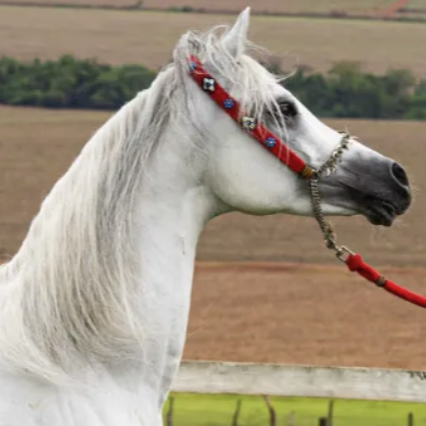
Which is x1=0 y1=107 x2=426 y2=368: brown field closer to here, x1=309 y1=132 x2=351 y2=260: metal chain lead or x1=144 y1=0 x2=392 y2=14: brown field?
x1=309 y1=132 x2=351 y2=260: metal chain lead

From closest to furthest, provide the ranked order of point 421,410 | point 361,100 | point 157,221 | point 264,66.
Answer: point 157,221
point 264,66
point 421,410
point 361,100

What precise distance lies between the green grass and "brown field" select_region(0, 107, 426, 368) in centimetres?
63

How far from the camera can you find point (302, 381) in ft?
17.4

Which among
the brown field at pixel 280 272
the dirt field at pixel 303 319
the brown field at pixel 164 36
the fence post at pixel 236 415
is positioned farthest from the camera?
the brown field at pixel 164 36

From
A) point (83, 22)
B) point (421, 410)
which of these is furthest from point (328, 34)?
point (421, 410)

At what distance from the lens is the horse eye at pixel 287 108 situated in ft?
9.91

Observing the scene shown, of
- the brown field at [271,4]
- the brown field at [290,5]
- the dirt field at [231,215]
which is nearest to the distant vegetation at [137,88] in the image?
the dirt field at [231,215]

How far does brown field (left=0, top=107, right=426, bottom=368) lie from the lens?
11.9 metres

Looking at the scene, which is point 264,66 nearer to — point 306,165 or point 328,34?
point 306,165

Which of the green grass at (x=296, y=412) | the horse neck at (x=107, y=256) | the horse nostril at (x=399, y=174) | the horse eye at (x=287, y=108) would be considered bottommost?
the green grass at (x=296, y=412)

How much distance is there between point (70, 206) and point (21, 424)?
0.60m

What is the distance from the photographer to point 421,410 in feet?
19.1

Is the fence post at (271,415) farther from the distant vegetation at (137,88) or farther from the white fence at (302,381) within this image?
the distant vegetation at (137,88)

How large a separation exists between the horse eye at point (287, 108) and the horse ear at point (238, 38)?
196mm
